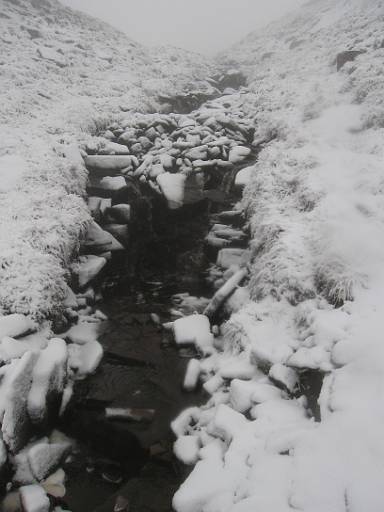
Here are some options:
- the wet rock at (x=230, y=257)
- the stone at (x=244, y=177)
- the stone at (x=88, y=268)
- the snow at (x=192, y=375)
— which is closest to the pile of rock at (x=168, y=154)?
the stone at (x=244, y=177)

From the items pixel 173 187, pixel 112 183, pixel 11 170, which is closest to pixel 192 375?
pixel 173 187

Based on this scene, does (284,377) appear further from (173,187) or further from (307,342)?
(173,187)

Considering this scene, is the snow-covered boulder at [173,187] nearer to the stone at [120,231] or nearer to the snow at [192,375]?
the stone at [120,231]

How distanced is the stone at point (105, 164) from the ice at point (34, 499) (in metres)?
7.70

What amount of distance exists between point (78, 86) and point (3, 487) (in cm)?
1409

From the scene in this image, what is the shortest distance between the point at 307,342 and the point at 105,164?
7.49 metres

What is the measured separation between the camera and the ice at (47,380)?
4.58m

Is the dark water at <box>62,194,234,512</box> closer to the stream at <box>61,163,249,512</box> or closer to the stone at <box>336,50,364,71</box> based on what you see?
the stream at <box>61,163,249,512</box>

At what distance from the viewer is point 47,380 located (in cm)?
481

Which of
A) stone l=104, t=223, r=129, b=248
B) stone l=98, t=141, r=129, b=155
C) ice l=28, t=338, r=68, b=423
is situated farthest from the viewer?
stone l=98, t=141, r=129, b=155

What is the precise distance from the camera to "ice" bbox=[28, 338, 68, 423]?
458cm

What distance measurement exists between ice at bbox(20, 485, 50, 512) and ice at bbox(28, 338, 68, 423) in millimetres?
783

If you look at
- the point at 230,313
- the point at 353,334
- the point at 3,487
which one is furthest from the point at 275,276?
the point at 3,487

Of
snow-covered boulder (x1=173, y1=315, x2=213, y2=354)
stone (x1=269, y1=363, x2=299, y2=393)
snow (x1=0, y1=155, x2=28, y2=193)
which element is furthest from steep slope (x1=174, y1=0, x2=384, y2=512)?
snow (x1=0, y1=155, x2=28, y2=193)
